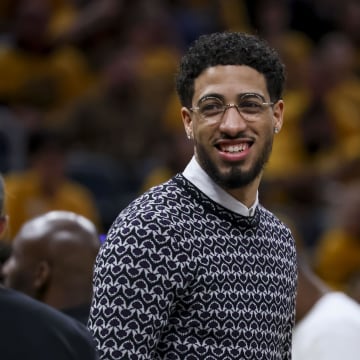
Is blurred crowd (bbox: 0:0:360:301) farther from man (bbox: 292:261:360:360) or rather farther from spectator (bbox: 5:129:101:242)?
man (bbox: 292:261:360:360)

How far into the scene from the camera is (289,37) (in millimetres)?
10008

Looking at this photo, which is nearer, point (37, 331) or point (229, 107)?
point (37, 331)

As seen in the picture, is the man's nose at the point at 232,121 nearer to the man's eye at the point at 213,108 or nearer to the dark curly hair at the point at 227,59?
the man's eye at the point at 213,108

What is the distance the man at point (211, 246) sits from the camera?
2859mm

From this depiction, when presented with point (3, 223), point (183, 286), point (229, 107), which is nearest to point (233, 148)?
point (229, 107)

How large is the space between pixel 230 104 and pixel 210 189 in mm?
217

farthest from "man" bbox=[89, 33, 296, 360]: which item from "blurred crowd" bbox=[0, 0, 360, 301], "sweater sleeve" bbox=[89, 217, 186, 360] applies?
"blurred crowd" bbox=[0, 0, 360, 301]

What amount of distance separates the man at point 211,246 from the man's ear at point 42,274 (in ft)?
3.77

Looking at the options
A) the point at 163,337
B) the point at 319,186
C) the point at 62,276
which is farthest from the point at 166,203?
the point at 319,186

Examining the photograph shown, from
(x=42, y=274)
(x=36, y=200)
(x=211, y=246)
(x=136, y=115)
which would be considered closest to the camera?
(x=211, y=246)

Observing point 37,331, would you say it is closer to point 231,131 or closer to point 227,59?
point 231,131

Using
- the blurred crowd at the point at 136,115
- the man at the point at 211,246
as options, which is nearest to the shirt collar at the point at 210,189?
the man at the point at 211,246

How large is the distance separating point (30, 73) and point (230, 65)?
20.4 feet

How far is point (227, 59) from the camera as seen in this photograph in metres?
3.12
